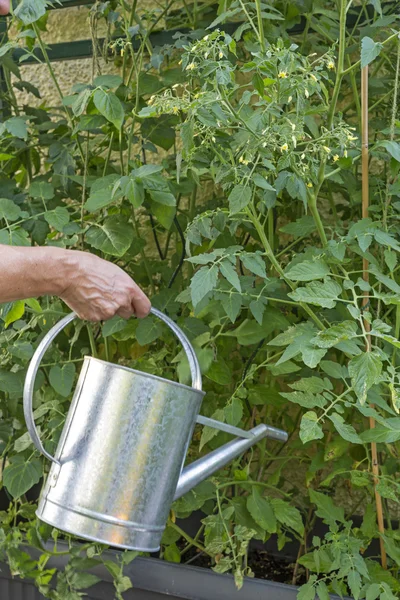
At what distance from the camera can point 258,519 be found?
147 cm

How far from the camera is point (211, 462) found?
47.9 inches

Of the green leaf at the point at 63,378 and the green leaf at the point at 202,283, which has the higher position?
the green leaf at the point at 202,283

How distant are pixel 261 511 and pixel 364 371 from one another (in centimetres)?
50

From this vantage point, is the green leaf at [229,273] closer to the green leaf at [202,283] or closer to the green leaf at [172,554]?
the green leaf at [202,283]

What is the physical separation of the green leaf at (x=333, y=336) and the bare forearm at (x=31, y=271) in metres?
0.36

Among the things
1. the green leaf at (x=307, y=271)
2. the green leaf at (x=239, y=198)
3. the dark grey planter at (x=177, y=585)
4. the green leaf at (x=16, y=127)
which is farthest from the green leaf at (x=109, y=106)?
the dark grey planter at (x=177, y=585)

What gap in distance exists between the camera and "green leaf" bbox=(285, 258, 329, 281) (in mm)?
1170

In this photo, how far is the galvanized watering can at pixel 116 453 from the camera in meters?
1.08

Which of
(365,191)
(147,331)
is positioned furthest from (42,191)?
(365,191)

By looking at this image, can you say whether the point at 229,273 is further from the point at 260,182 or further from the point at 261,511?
the point at 261,511

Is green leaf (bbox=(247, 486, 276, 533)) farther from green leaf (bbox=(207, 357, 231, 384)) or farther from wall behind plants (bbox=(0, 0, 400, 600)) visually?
green leaf (bbox=(207, 357, 231, 384))

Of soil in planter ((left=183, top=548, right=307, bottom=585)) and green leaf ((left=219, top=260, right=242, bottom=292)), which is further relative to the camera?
soil in planter ((left=183, top=548, right=307, bottom=585))

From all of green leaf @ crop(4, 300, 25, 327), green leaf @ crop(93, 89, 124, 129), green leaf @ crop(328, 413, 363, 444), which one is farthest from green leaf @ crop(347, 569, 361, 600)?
green leaf @ crop(93, 89, 124, 129)

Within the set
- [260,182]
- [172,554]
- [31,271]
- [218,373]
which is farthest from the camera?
[172,554]
